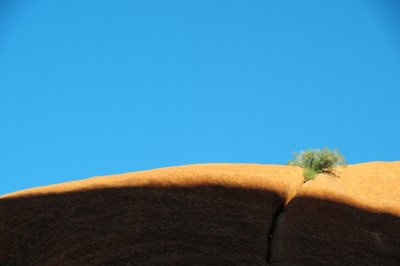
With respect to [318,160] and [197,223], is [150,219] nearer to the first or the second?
[197,223]

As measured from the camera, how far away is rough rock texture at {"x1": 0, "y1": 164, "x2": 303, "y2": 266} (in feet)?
64.2

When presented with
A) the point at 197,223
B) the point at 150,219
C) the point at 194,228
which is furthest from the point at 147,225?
the point at 197,223

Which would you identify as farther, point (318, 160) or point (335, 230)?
point (318, 160)

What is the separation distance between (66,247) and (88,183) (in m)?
2.75

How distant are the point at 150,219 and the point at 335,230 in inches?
288

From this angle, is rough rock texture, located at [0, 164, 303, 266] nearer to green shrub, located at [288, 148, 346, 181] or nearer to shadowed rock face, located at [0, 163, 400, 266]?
shadowed rock face, located at [0, 163, 400, 266]

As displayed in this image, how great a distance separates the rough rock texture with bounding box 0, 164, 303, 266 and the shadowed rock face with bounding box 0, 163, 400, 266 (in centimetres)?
4

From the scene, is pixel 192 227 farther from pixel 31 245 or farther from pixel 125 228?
pixel 31 245

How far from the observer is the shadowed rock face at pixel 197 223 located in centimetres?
1969

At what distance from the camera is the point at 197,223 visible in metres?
20.2

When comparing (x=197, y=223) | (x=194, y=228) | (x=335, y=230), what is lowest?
(x=335, y=230)

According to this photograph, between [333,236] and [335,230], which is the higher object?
[335,230]

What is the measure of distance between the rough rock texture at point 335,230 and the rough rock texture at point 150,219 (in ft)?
2.26

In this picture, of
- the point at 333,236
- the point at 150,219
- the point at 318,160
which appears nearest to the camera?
the point at 333,236
